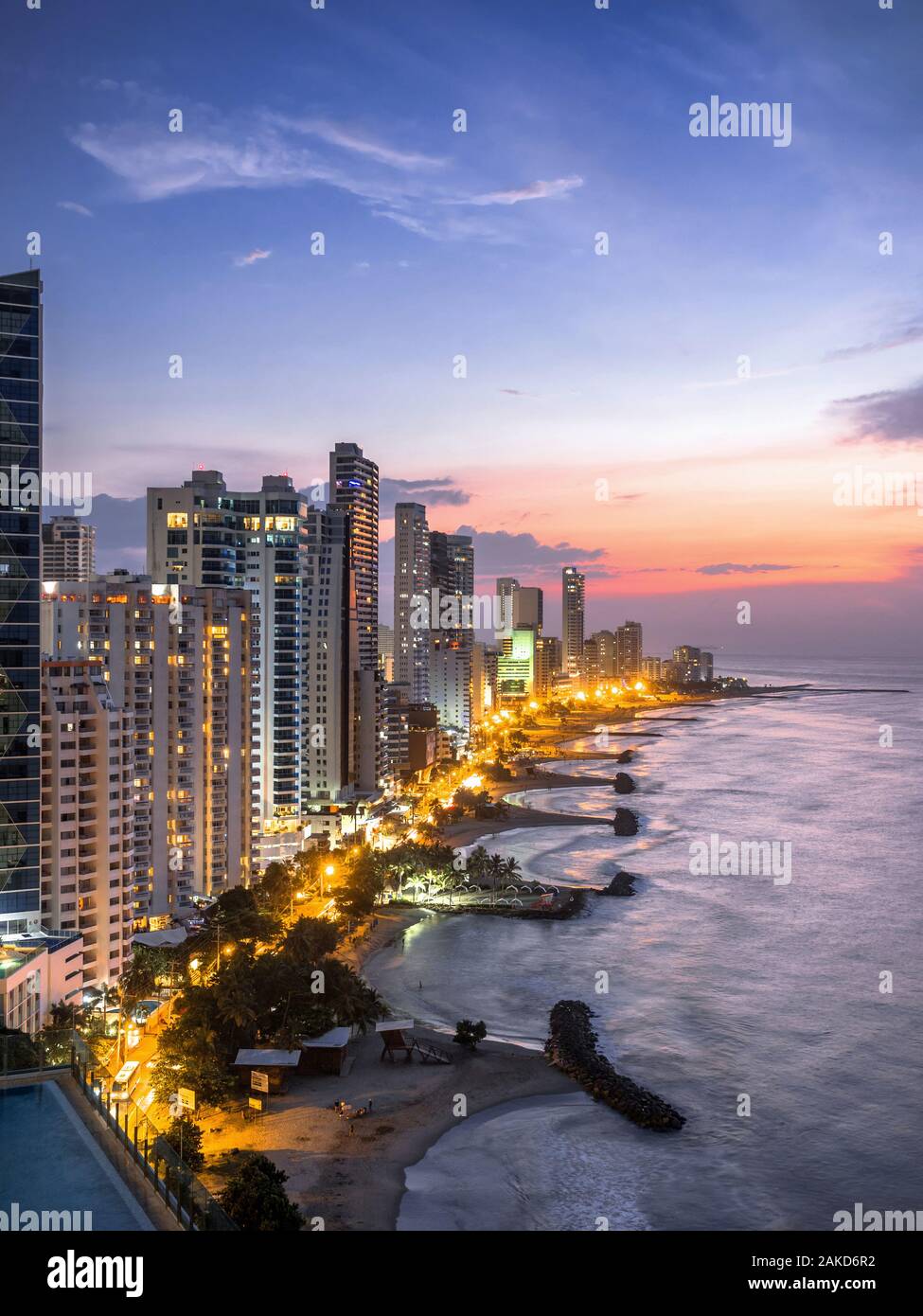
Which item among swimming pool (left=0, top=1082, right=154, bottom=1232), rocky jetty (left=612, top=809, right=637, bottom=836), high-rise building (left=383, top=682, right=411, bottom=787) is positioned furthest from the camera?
high-rise building (left=383, top=682, right=411, bottom=787)

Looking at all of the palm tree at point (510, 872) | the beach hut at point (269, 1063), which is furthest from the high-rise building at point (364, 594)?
the beach hut at point (269, 1063)

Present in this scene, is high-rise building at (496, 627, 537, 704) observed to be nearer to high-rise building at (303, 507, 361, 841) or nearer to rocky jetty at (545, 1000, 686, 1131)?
high-rise building at (303, 507, 361, 841)

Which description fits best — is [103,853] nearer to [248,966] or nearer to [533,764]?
[248,966]

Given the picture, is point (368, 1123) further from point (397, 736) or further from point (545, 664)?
point (545, 664)
